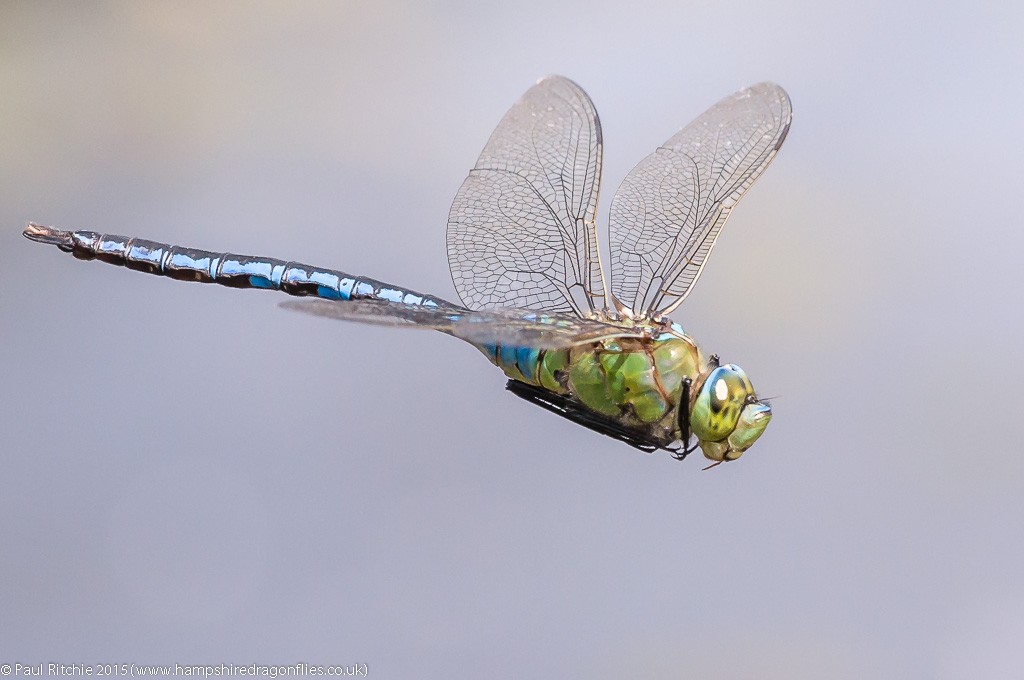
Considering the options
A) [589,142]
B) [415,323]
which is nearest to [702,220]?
[589,142]

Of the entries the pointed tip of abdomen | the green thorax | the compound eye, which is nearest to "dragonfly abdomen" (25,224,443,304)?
the pointed tip of abdomen

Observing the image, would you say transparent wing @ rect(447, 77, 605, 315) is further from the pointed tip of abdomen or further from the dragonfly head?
the pointed tip of abdomen

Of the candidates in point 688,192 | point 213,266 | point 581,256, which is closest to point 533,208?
point 581,256

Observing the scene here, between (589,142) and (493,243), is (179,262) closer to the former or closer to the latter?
(493,243)

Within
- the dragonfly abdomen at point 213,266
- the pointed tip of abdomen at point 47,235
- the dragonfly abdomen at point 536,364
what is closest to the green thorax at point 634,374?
the dragonfly abdomen at point 536,364

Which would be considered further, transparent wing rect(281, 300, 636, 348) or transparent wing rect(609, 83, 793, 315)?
transparent wing rect(609, 83, 793, 315)
